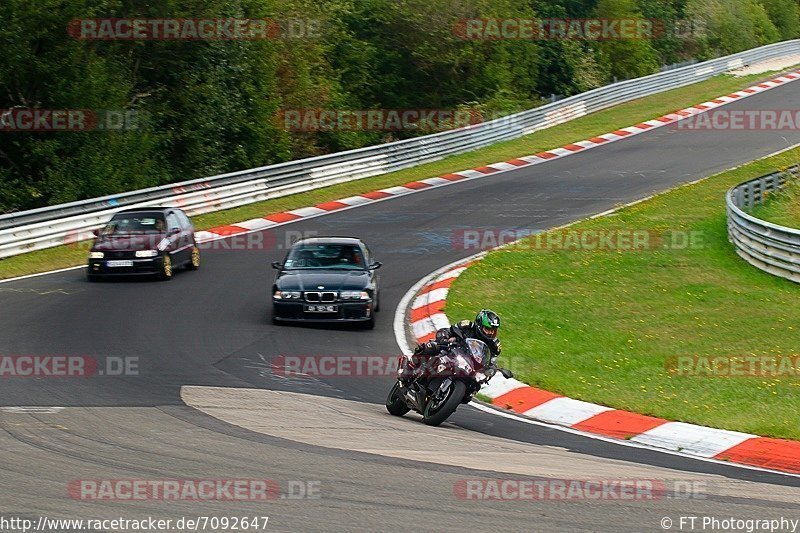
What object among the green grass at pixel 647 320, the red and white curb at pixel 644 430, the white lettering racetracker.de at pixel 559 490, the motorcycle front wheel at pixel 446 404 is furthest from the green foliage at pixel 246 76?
the white lettering racetracker.de at pixel 559 490

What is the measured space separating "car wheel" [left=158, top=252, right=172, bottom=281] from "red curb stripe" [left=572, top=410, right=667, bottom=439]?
10775mm

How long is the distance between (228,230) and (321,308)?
9675mm

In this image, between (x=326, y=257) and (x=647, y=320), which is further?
(x=326, y=257)

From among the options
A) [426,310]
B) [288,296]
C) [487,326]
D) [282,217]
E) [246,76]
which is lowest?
[426,310]

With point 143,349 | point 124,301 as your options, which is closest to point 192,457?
point 143,349

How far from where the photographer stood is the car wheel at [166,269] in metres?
20.8

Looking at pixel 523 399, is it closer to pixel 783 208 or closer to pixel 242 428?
pixel 242 428

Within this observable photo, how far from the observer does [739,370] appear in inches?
564

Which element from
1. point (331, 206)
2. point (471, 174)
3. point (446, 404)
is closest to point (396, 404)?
point (446, 404)

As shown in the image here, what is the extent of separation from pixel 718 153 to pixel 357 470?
30.0 m

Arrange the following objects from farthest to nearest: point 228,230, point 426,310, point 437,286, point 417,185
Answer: point 417,185
point 228,230
point 437,286
point 426,310

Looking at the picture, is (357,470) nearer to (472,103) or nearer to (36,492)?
(36,492)

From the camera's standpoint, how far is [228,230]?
26.4 meters

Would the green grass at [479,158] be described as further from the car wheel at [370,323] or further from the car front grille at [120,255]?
the car wheel at [370,323]
